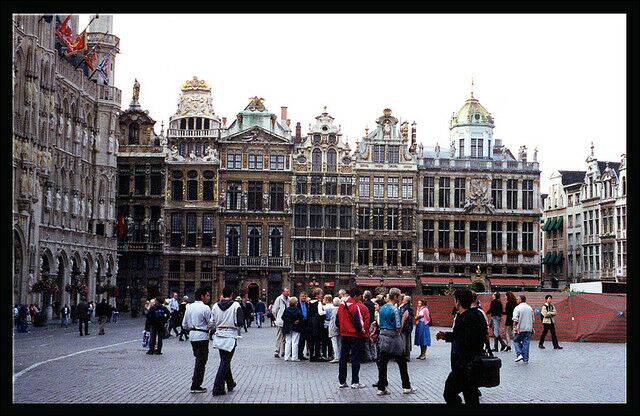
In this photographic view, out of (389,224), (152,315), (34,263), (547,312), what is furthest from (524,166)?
(152,315)

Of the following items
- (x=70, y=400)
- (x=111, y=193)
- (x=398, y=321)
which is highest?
(x=111, y=193)

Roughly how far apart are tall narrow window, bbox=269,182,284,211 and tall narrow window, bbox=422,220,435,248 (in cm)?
1092

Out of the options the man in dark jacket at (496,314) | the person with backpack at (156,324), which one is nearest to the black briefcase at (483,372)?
the person with backpack at (156,324)

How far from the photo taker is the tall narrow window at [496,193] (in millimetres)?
78000

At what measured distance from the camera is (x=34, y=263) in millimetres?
50156

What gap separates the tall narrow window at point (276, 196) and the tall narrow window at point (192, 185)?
217 inches

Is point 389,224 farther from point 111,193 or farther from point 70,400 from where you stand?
point 70,400

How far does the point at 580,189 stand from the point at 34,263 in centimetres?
4715

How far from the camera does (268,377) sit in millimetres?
20500

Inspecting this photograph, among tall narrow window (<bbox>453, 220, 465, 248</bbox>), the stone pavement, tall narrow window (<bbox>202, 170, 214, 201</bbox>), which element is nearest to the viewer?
the stone pavement

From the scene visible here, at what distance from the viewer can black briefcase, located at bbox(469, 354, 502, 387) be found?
13.6 m

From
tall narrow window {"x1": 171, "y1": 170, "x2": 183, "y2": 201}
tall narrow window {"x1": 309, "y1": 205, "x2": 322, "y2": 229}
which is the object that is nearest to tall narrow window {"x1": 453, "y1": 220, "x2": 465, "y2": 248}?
tall narrow window {"x1": 309, "y1": 205, "x2": 322, "y2": 229}

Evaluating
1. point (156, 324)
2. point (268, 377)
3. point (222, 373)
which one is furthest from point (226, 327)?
point (156, 324)

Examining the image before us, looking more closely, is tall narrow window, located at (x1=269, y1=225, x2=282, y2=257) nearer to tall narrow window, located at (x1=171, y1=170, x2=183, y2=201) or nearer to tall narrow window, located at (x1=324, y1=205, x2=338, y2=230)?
tall narrow window, located at (x1=324, y1=205, x2=338, y2=230)
